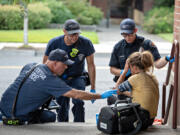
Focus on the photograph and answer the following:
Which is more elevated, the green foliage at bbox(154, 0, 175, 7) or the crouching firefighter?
the green foliage at bbox(154, 0, 175, 7)

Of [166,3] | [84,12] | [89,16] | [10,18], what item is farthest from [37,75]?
[166,3]

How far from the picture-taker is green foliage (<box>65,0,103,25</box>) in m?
25.4

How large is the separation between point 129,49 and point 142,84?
1244 millimetres

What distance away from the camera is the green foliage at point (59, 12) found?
2520cm

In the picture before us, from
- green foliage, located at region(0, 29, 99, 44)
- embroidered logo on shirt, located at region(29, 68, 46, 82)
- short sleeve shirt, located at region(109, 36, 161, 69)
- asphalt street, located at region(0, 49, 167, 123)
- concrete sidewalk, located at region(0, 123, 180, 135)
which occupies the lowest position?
asphalt street, located at region(0, 49, 167, 123)

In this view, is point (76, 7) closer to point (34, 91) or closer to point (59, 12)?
point (59, 12)

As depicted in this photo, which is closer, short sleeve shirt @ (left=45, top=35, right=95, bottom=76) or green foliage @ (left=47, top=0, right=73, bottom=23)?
short sleeve shirt @ (left=45, top=35, right=95, bottom=76)

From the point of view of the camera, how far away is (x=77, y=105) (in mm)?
6930

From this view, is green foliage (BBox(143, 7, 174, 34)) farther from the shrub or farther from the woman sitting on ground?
the woman sitting on ground

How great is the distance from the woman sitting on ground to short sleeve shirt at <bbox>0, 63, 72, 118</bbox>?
2.84ft

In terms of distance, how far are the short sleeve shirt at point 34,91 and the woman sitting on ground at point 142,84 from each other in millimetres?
866

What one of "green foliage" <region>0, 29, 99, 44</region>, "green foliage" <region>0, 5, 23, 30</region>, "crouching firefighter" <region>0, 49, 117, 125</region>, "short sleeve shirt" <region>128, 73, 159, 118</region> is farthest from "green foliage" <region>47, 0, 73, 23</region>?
"short sleeve shirt" <region>128, 73, 159, 118</region>

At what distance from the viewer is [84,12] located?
2586cm

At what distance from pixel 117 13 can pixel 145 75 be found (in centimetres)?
2617
